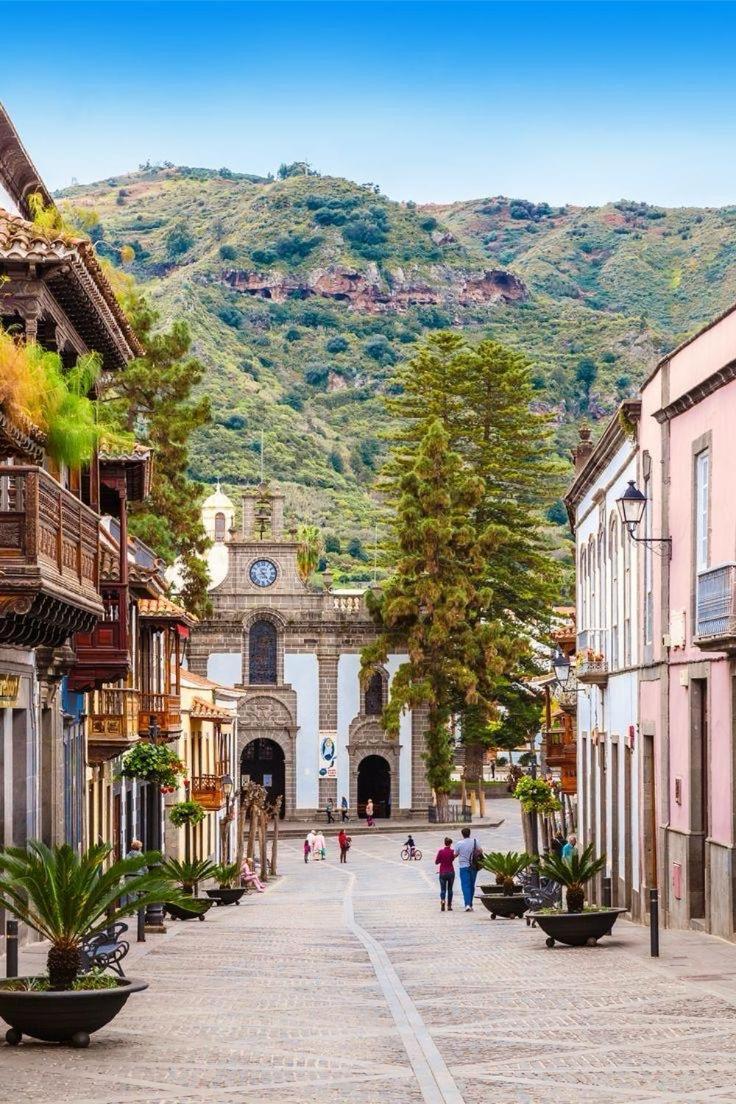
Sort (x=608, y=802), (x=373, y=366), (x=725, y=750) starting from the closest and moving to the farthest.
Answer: (x=725, y=750), (x=608, y=802), (x=373, y=366)

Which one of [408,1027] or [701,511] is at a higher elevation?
[701,511]

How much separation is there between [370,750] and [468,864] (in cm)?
4684

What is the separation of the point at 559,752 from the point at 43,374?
91.5 ft

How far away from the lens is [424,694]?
7544 cm

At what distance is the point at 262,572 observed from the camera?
81688mm

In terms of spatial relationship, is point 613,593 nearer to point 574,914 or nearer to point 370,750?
point 574,914

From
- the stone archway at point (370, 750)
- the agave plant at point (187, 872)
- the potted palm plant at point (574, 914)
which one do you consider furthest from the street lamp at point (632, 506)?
the stone archway at point (370, 750)

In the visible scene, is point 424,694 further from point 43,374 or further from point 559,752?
point 43,374

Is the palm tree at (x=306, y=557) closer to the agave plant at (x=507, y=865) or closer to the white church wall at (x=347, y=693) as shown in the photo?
the white church wall at (x=347, y=693)

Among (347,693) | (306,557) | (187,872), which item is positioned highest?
(306,557)

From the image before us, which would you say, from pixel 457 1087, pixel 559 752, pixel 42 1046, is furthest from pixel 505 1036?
pixel 559 752

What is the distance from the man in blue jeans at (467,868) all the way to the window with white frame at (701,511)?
31.3ft

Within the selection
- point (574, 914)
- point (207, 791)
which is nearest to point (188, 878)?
point (574, 914)

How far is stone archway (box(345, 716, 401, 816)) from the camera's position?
79750 millimetres
